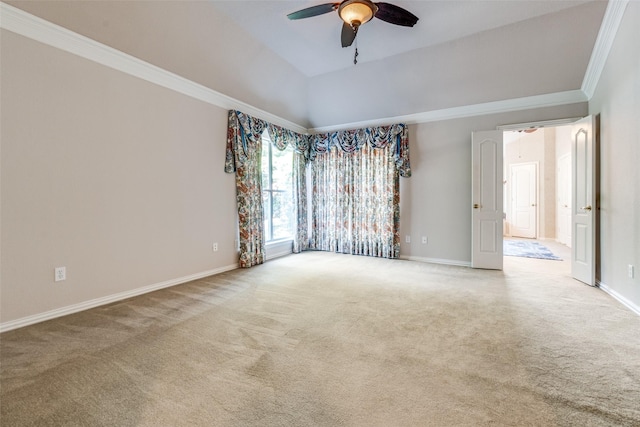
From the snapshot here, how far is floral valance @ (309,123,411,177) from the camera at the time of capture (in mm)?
5230

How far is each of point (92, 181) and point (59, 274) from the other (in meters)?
0.94

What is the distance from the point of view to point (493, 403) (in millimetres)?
1528

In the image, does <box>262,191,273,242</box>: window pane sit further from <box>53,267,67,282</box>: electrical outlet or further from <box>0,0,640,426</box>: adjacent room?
<box>53,267,67,282</box>: electrical outlet

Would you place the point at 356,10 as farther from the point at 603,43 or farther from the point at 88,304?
the point at 88,304

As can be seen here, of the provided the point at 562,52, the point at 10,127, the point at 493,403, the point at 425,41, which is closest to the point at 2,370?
the point at 10,127

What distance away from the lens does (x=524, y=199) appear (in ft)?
28.0

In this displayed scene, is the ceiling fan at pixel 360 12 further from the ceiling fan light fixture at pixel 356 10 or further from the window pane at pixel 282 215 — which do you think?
the window pane at pixel 282 215

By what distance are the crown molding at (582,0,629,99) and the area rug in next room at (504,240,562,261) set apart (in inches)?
118

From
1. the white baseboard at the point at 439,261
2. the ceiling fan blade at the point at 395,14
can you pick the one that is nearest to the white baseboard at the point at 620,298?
the white baseboard at the point at 439,261

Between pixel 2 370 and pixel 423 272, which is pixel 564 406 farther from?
pixel 2 370

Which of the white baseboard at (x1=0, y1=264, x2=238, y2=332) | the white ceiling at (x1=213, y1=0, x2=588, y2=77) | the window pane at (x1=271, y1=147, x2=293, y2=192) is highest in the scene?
the white ceiling at (x1=213, y1=0, x2=588, y2=77)

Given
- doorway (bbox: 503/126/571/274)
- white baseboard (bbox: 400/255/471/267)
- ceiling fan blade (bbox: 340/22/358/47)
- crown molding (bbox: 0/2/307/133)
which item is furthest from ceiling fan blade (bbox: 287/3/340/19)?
doorway (bbox: 503/126/571/274)

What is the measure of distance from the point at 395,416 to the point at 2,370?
245 cm

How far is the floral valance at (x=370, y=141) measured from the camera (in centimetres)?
523
